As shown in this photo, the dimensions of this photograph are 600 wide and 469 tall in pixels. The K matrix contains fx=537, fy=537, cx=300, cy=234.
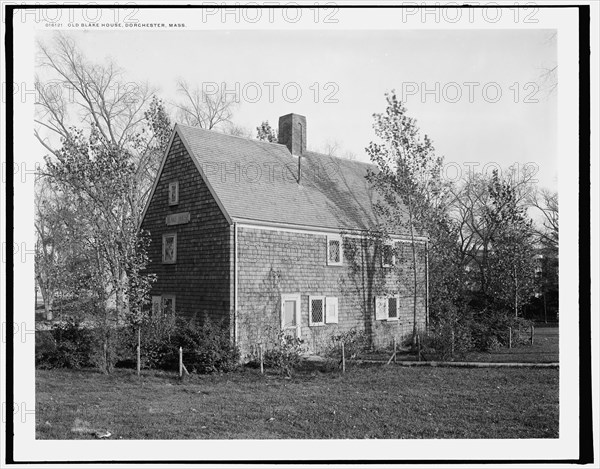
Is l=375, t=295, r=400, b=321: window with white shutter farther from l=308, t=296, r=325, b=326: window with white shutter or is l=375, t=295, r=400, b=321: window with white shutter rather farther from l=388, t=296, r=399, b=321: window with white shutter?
l=308, t=296, r=325, b=326: window with white shutter

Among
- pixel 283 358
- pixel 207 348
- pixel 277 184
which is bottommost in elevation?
pixel 283 358

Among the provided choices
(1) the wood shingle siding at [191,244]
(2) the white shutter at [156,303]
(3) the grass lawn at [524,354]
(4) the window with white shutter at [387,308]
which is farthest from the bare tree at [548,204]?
(2) the white shutter at [156,303]

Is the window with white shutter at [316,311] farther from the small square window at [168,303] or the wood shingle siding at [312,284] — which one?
the small square window at [168,303]

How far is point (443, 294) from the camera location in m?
20.0

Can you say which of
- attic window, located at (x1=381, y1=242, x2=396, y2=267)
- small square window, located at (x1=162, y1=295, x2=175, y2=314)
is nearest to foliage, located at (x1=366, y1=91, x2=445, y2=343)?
attic window, located at (x1=381, y1=242, x2=396, y2=267)

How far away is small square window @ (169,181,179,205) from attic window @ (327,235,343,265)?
5127 mm

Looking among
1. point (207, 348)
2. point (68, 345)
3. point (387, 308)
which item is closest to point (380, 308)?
point (387, 308)

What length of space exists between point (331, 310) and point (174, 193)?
6.41 meters

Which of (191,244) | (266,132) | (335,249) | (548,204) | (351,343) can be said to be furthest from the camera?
(266,132)

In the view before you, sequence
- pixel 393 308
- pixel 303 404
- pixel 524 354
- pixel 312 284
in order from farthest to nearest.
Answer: pixel 393 308 < pixel 312 284 < pixel 524 354 < pixel 303 404

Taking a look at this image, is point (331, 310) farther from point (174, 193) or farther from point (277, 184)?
point (174, 193)

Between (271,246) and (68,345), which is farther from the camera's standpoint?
(271,246)

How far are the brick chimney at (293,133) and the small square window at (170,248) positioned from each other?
5.56 meters

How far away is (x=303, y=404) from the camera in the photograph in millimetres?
10398
